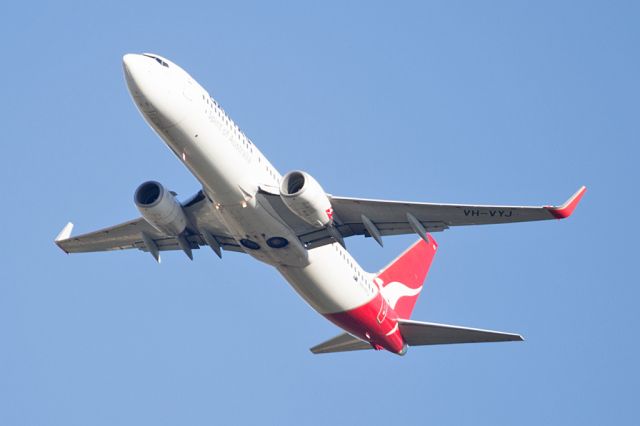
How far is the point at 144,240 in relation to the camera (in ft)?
144

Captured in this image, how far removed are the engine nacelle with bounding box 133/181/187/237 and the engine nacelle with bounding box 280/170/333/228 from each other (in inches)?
197

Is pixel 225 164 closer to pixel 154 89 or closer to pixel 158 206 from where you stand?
pixel 154 89

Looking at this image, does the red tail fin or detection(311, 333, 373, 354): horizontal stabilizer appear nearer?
detection(311, 333, 373, 354): horizontal stabilizer

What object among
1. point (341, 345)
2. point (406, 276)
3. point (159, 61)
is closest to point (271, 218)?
point (159, 61)

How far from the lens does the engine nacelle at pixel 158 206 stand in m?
39.3

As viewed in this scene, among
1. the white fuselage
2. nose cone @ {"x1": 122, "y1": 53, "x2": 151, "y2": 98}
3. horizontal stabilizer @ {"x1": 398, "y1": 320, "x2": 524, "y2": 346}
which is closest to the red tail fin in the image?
horizontal stabilizer @ {"x1": 398, "y1": 320, "x2": 524, "y2": 346}

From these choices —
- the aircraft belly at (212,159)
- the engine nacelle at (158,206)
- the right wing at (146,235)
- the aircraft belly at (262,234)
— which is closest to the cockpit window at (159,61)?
the aircraft belly at (212,159)

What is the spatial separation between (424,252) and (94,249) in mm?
15421

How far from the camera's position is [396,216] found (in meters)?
38.9

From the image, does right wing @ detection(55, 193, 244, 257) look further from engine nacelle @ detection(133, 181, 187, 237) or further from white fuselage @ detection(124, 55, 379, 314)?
white fuselage @ detection(124, 55, 379, 314)

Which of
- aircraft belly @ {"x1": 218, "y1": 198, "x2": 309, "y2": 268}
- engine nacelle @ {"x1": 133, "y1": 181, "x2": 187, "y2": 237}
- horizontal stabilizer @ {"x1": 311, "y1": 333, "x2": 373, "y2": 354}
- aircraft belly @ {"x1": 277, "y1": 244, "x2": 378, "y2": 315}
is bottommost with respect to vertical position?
horizontal stabilizer @ {"x1": 311, "y1": 333, "x2": 373, "y2": 354}

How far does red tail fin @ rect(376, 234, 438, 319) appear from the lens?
47672mm

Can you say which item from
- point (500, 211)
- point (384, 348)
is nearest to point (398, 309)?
point (384, 348)

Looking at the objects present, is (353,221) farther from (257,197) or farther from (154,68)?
(154,68)
